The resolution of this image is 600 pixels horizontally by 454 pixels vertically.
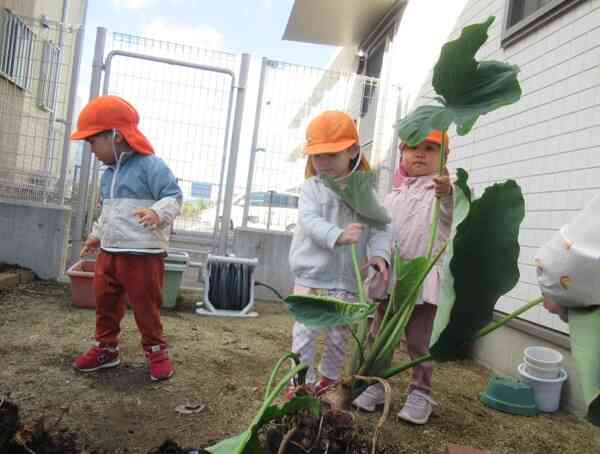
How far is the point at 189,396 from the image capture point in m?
2.23

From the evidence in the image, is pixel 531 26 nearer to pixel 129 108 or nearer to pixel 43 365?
pixel 129 108

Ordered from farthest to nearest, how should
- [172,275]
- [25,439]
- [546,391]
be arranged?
[172,275] → [546,391] → [25,439]

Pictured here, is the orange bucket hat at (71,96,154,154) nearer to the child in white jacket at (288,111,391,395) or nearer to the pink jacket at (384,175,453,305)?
the child in white jacket at (288,111,391,395)

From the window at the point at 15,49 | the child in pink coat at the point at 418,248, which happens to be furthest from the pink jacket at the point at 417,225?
the window at the point at 15,49

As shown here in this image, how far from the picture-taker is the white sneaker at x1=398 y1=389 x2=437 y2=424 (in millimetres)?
2170

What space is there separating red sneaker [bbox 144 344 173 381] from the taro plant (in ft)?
4.15

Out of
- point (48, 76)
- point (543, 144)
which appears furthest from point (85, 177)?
point (543, 144)

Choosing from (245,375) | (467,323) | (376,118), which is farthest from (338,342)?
(376,118)

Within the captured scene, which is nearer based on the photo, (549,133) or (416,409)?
(416,409)

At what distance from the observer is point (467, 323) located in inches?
43.4

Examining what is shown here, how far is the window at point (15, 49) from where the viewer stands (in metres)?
4.91

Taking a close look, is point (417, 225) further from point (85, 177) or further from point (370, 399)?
point (85, 177)

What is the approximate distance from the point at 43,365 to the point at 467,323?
209 centimetres

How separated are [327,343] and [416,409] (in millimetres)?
475
